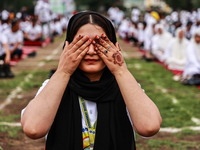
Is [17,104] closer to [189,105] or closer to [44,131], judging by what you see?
[189,105]

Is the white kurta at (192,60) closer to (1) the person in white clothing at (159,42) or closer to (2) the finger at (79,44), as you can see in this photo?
(1) the person in white clothing at (159,42)

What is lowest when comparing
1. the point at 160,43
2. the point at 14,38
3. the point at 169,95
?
the point at 160,43

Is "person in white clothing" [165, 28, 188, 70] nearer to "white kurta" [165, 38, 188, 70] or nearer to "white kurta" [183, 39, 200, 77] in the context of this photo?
"white kurta" [165, 38, 188, 70]

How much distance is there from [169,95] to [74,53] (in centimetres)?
522

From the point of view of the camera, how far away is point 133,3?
261ft

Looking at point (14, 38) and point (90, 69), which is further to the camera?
point (14, 38)

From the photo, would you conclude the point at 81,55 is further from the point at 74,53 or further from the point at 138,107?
the point at 138,107

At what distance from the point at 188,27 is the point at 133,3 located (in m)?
66.4

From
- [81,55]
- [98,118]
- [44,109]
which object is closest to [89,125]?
[98,118]

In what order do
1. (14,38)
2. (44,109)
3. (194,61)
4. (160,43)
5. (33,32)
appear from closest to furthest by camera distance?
(44,109)
(194,61)
(14,38)
(160,43)
(33,32)

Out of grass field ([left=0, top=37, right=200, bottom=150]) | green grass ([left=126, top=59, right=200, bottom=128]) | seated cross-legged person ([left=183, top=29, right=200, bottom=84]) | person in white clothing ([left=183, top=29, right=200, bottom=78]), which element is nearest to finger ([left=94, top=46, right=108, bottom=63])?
grass field ([left=0, top=37, right=200, bottom=150])

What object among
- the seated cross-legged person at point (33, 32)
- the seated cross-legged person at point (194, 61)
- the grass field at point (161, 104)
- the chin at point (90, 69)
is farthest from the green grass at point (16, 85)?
the seated cross-legged person at point (33, 32)

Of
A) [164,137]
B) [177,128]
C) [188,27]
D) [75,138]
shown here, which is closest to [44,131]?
[75,138]

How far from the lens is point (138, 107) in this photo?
6.24 feet
